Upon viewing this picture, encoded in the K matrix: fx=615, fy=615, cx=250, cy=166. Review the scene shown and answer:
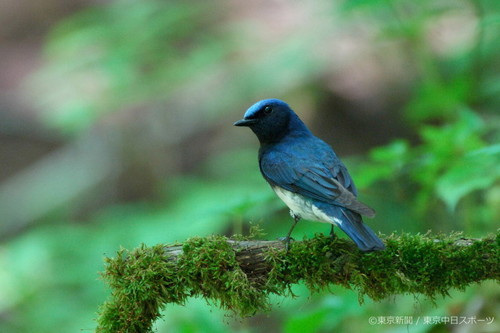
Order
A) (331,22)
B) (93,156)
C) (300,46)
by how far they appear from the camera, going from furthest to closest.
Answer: (93,156), (331,22), (300,46)

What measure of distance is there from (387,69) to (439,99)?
3.21m

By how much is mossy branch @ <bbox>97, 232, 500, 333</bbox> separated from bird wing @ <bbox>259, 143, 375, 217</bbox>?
37 cm

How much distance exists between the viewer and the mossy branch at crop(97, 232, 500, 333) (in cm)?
304

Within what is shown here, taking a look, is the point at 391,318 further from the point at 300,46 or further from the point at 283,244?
the point at 300,46

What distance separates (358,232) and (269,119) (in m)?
1.42

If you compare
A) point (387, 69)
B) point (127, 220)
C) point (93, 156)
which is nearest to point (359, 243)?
point (127, 220)

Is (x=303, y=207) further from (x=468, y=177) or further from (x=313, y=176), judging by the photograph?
(x=468, y=177)

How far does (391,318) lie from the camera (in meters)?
4.31

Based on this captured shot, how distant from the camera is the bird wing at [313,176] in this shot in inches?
139

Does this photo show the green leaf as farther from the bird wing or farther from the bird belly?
the bird belly

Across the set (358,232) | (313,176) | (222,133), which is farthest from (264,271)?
(222,133)

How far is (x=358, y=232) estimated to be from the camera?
10.2ft

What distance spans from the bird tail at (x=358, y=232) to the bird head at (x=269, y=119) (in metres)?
1.01

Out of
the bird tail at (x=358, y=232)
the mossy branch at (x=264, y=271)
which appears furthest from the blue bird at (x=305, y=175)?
the mossy branch at (x=264, y=271)
